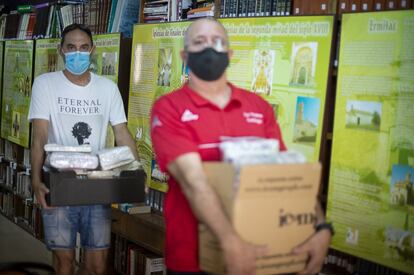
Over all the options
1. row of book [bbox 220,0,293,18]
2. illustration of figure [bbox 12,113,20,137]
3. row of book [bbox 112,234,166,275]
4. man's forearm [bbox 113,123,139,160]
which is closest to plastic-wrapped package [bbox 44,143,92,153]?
man's forearm [bbox 113,123,139,160]

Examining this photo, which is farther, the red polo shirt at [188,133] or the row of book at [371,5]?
the row of book at [371,5]

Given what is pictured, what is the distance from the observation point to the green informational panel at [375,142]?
2156mm

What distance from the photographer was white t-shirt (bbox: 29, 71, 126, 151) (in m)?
2.66

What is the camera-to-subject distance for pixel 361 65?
2.29 m

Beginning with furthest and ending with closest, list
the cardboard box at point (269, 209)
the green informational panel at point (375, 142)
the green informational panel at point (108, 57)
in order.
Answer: the green informational panel at point (108, 57)
the green informational panel at point (375, 142)
the cardboard box at point (269, 209)

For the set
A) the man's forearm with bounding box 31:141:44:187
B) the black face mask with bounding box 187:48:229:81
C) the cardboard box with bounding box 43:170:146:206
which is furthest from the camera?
the man's forearm with bounding box 31:141:44:187

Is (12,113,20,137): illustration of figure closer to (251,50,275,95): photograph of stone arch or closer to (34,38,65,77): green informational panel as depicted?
(34,38,65,77): green informational panel

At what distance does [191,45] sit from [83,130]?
41.5 inches

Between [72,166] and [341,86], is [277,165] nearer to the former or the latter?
[341,86]

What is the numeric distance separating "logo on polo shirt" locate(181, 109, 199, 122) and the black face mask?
171 millimetres

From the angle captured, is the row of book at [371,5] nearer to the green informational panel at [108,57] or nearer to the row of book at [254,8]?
the row of book at [254,8]

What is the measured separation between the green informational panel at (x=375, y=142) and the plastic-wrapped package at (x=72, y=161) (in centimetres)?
108

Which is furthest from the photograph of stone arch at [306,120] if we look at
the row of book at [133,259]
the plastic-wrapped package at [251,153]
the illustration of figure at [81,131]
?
the row of book at [133,259]

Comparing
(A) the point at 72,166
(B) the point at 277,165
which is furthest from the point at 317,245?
(A) the point at 72,166
